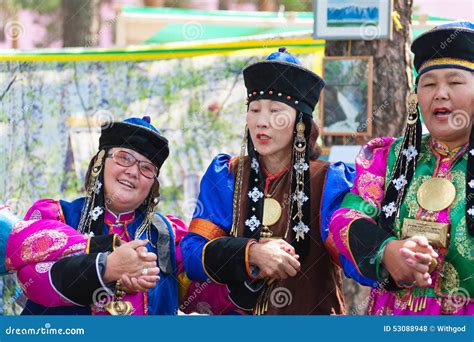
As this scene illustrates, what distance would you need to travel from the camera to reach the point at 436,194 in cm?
354

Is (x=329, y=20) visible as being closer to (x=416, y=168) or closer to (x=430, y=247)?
(x=416, y=168)

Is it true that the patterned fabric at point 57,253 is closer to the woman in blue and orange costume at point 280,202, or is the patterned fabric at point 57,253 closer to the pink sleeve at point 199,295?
the pink sleeve at point 199,295

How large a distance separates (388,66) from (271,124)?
1865mm

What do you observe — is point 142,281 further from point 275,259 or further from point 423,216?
point 423,216

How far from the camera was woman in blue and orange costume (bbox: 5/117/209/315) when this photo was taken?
3773mm

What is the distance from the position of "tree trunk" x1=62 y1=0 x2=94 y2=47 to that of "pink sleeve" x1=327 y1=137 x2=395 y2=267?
6.53 metres

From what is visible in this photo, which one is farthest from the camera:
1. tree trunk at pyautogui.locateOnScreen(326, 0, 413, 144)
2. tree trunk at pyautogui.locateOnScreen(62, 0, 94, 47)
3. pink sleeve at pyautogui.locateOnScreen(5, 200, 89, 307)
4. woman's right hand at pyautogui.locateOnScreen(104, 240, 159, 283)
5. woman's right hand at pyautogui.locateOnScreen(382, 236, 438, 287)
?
tree trunk at pyautogui.locateOnScreen(62, 0, 94, 47)

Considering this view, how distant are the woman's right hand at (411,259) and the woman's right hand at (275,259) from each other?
1.44ft

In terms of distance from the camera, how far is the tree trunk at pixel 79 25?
32.8ft

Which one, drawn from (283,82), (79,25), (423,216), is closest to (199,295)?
(283,82)

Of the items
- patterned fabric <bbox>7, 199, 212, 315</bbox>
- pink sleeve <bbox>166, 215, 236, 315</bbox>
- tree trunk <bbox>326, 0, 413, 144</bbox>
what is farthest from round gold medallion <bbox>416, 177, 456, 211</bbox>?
tree trunk <bbox>326, 0, 413, 144</bbox>

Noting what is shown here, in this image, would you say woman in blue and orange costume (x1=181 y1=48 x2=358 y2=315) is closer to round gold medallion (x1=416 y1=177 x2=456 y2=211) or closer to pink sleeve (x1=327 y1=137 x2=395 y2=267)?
pink sleeve (x1=327 y1=137 x2=395 y2=267)

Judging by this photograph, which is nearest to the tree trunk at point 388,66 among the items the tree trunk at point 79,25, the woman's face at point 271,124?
the woman's face at point 271,124

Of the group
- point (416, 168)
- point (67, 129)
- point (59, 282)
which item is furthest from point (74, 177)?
point (416, 168)
